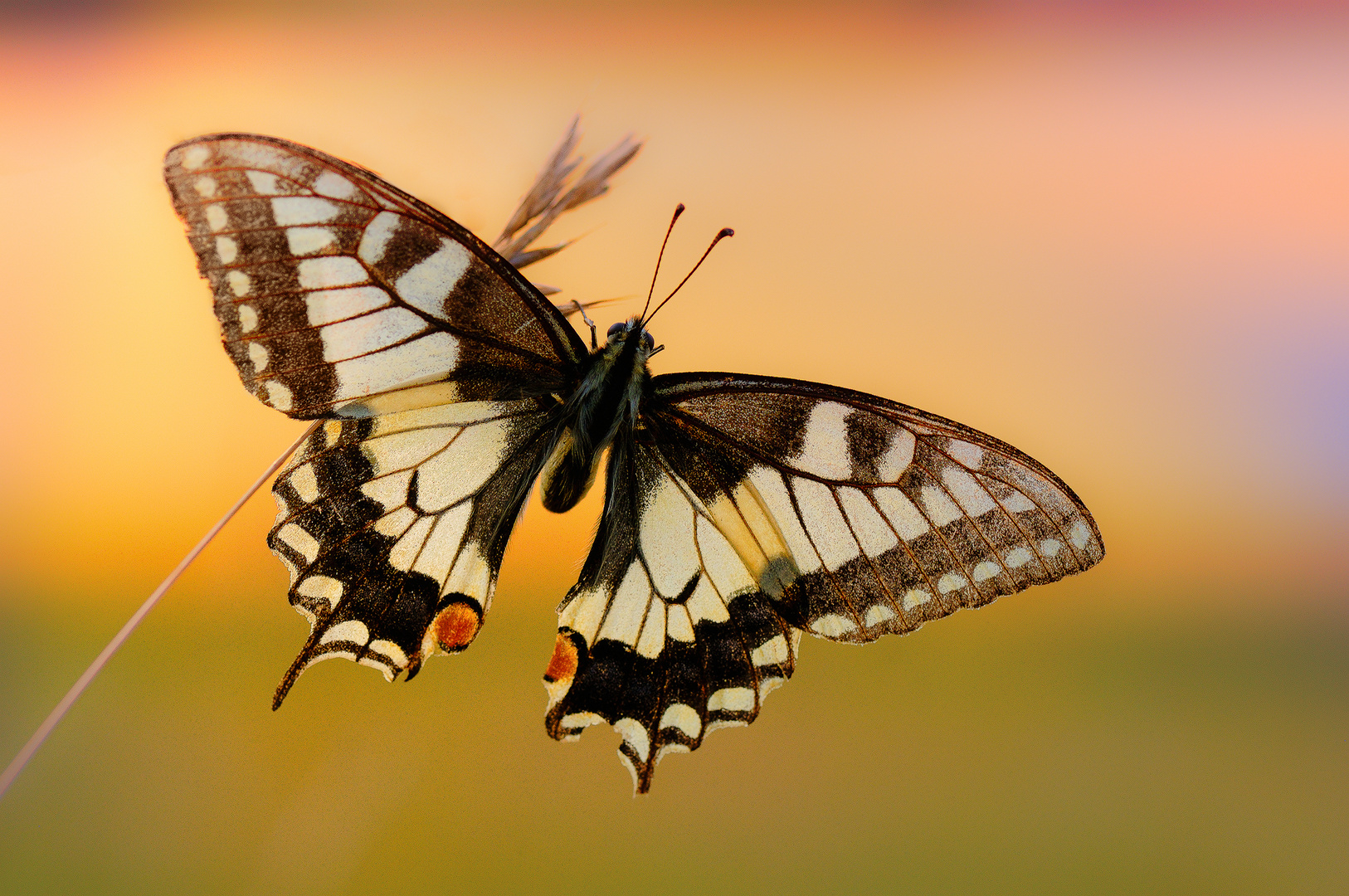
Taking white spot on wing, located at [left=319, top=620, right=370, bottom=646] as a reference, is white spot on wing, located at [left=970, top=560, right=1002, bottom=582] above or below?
above

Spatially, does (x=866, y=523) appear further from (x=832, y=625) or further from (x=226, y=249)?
(x=226, y=249)

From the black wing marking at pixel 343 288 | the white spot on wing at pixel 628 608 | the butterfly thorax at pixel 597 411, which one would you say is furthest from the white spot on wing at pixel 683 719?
the black wing marking at pixel 343 288

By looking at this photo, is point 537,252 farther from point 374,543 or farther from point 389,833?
point 389,833

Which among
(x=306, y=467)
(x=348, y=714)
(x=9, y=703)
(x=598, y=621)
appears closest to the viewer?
(x=306, y=467)

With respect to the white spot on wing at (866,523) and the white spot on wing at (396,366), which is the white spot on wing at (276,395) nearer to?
the white spot on wing at (396,366)

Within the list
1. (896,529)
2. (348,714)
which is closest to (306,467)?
(896,529)

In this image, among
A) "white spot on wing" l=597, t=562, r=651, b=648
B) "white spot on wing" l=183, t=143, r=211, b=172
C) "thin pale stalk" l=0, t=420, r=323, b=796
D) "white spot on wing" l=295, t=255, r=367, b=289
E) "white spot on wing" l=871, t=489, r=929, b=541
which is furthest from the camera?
"white spot on wing" l=597, t=562, r=651, b=648

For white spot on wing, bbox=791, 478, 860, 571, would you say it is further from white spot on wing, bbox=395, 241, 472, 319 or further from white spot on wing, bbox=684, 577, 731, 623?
white spot on wing, bbox=395, 241, 472, 319

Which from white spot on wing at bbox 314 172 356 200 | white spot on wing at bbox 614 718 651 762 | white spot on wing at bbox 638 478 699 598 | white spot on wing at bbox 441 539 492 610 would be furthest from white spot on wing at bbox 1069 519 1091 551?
white spot on wing at bbox 314 172 356 200
